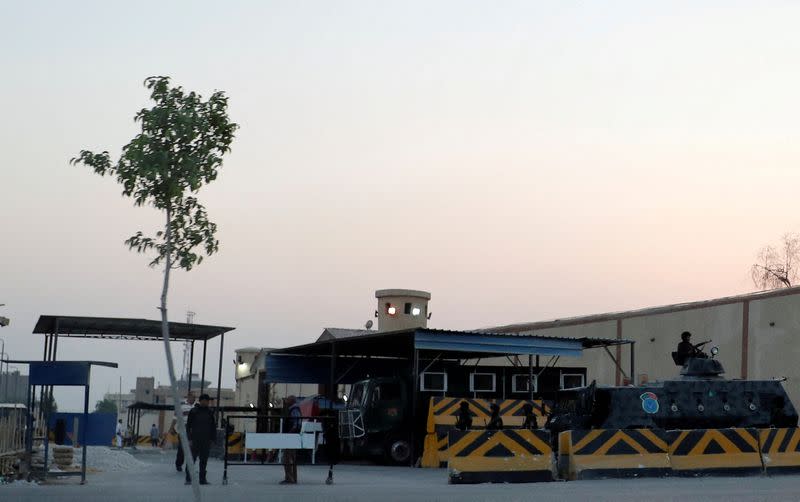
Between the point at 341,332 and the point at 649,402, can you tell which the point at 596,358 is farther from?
the point at 649,402

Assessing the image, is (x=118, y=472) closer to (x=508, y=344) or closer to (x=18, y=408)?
(x=18, y=408)

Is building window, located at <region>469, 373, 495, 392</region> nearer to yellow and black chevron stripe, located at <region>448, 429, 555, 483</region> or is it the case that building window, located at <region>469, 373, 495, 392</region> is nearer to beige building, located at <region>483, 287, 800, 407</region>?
beige building, located at <region>483, 287, 800, 407</region>

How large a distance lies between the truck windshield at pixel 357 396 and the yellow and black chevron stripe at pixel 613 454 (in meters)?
11.0

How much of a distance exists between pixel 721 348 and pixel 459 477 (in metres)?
25.7

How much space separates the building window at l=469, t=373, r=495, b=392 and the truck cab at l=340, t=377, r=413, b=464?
4879mm

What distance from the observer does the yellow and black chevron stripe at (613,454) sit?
21234mm

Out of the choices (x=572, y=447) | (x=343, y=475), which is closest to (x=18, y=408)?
(x=343, y=475)

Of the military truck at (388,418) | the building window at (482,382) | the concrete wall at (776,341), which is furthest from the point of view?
the concrete wall at (776,341)

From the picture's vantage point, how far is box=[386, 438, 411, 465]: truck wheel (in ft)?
101

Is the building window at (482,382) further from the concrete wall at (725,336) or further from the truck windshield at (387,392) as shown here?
the concrete wall at (725,336)

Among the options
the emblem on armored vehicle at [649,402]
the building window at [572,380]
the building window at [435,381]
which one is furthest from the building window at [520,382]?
the emblem on armored vehicle at [649,402]

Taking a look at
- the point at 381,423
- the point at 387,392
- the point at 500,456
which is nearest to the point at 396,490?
the point at 500,456

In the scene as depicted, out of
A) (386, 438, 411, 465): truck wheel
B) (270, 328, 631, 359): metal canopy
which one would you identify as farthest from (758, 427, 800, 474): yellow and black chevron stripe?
(386, 438, 411, 465): truck wheel

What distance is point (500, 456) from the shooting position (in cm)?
2105
